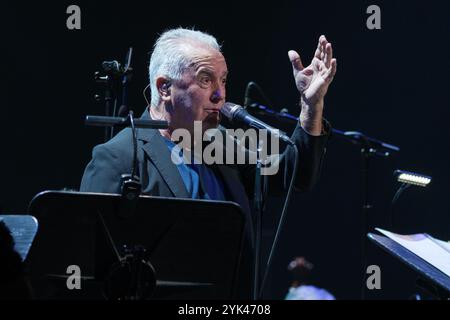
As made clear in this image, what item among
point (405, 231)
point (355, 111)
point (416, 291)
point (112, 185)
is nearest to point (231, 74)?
point (355, 111)

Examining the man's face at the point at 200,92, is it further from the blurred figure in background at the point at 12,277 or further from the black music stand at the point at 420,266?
the blurred figure in background at the point at 12,277

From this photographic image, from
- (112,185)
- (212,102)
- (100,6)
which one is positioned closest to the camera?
(112,185)

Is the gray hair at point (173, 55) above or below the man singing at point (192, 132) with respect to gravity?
above

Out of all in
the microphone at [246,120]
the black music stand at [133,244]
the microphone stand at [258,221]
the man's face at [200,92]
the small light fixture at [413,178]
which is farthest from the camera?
the small light fixture at [413,178]

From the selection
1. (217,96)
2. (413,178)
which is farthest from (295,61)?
(413,178)

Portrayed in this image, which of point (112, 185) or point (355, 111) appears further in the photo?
point (355, 111)

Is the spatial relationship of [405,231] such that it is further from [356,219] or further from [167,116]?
[167,116]

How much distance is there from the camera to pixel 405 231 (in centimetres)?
478

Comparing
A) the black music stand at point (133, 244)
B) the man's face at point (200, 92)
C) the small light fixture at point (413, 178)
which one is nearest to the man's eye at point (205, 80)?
the man's face at point (200, 92)

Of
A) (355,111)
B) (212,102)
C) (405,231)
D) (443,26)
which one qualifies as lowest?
(405,231)

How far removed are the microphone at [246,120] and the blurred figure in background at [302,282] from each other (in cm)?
269

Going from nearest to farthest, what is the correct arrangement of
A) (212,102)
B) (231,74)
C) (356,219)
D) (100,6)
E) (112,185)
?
(112,185)
(212,102)
(100,6)
(231,74)
(356,219)

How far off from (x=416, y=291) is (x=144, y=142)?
3294 millimetres

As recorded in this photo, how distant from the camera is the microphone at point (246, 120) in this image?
1795 millimetres
